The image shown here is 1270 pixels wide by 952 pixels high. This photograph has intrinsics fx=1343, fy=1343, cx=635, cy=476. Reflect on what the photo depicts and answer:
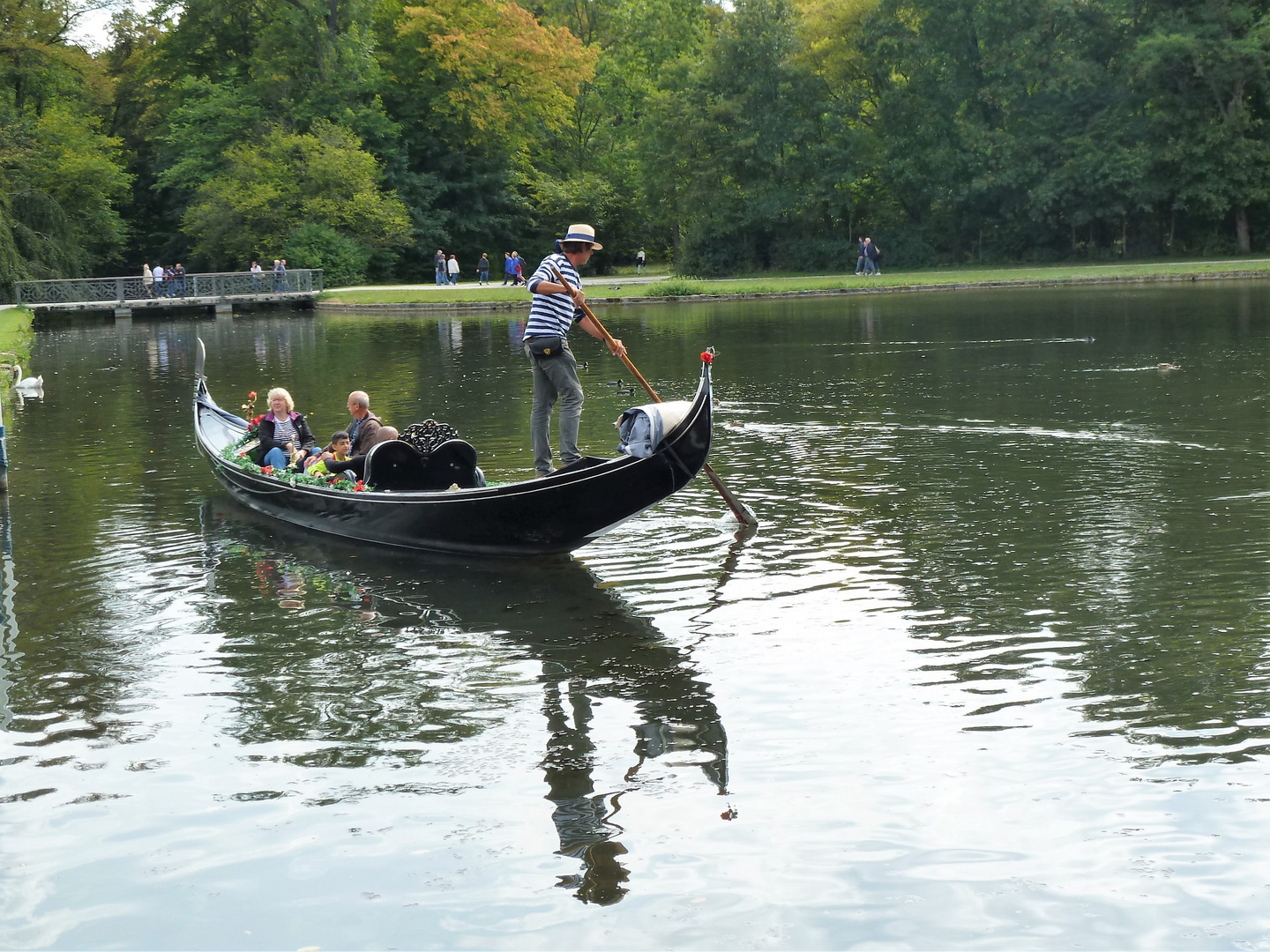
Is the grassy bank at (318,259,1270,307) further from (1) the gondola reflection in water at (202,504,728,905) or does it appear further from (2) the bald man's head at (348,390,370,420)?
(1) the gondola reflection in water at (202,504,728,905)

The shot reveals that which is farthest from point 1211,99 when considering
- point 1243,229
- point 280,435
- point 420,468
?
point 420,468

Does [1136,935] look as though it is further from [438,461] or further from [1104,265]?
[1104,265]

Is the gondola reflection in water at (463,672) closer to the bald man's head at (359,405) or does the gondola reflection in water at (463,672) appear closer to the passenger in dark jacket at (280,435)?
the bald man's head at (359,405)

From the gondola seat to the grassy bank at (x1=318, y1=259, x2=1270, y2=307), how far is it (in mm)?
29415

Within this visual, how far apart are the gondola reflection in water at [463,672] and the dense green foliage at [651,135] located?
3827 centimetres

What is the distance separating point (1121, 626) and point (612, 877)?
12.0ft

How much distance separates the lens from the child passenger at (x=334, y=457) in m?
10.4

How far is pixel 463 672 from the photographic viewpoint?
23.2 feet

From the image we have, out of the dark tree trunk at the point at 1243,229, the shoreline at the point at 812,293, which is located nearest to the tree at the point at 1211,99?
the dark tree trunk at the point at 1243,229

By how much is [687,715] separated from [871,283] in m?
34.6

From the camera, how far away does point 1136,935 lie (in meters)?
4.27

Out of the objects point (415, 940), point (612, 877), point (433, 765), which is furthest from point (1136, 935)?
point (433, 765)

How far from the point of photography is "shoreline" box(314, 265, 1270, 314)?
120ft

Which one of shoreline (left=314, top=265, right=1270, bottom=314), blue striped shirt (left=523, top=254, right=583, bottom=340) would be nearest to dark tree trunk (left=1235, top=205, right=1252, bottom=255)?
shoreline (left=314, top=265, right=1270, bottom=314)
